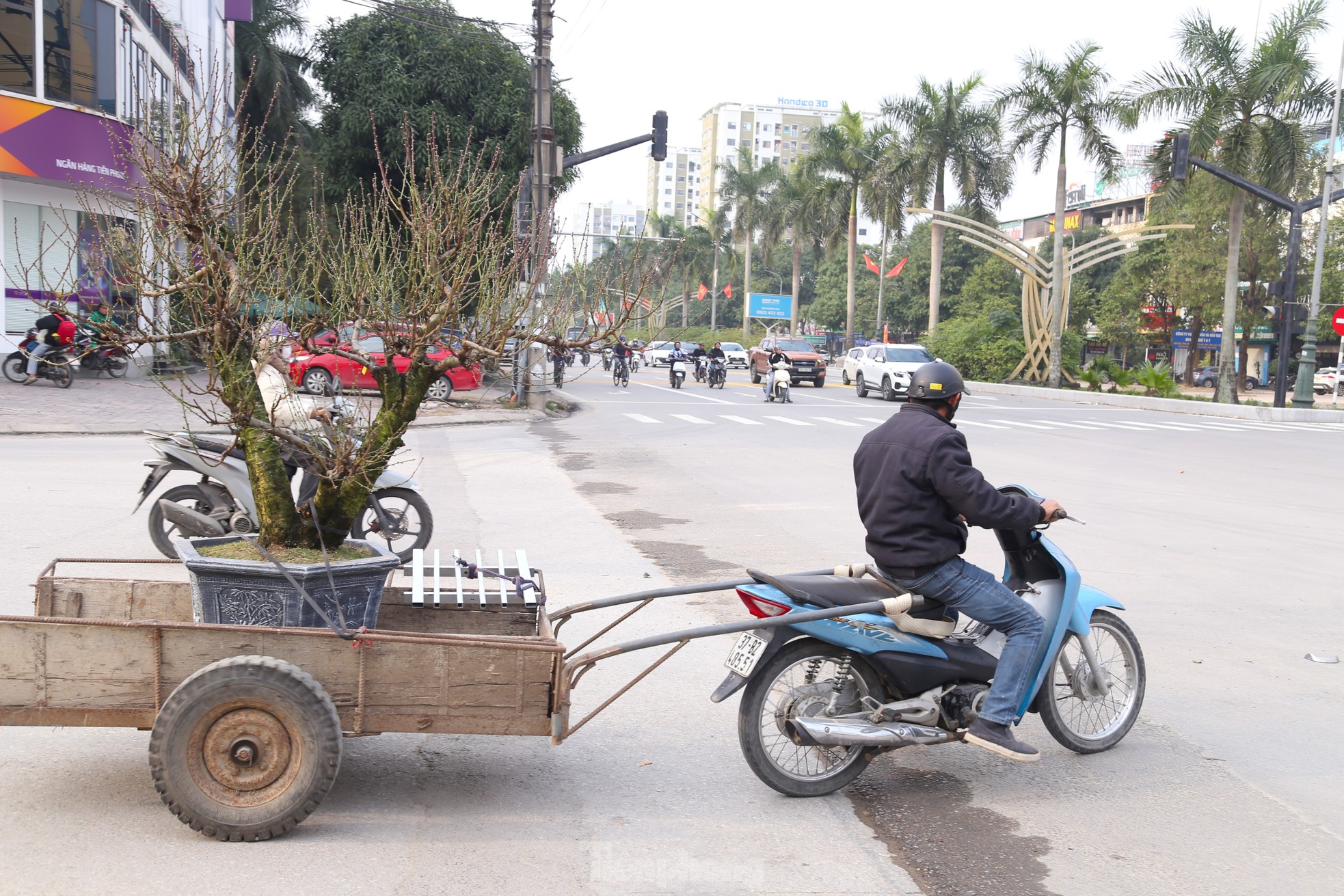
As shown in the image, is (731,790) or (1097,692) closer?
(731,790)

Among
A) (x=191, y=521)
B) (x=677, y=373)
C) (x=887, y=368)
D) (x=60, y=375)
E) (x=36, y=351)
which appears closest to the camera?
(x=191, y=521)

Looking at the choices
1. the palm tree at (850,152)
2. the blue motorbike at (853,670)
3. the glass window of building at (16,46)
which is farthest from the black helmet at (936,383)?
the palm tree at (850,152)

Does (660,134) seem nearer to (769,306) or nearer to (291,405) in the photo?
(291,405)

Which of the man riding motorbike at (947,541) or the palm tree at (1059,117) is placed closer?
the man riding motorbike at (947,541)

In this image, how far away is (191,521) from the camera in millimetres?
7715

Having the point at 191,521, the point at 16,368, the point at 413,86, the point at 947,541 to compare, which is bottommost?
the point at 191,521

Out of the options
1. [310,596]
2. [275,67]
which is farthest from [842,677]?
[275,67]

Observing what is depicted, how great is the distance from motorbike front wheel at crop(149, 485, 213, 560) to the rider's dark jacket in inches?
216

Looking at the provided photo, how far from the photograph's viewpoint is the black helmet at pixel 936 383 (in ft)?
14.0

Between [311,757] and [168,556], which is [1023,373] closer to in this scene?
Result: [168,556]

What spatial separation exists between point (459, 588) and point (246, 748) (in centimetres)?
131

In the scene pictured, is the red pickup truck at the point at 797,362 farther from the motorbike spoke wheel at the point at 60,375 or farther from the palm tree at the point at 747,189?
the palm tree at the point at 747,189

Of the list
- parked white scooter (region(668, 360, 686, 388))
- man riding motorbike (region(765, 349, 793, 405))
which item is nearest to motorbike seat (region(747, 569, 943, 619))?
man riding motorbike (region(765, 349, 793, 405))

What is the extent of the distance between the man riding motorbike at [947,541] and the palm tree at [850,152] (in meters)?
49.6
